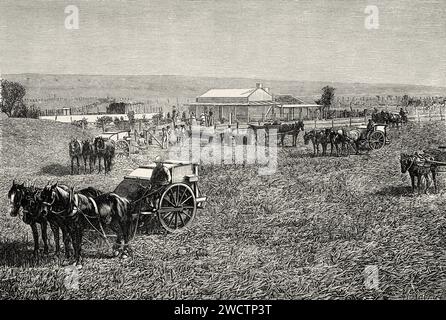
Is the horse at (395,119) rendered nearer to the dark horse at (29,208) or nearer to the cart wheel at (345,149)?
the cart wheel at (345,149)

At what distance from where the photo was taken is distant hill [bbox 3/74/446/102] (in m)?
6.67

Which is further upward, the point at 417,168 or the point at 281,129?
the point at 281,129

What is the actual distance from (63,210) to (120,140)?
6.64 ft

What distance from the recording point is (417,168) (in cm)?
659

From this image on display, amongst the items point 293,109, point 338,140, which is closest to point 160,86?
point 293,109

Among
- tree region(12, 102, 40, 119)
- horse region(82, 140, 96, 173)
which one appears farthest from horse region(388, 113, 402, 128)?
tree region(12, 102, 40, 119)

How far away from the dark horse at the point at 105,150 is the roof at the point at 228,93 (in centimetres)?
157

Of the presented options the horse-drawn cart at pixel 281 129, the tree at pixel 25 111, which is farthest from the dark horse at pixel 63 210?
the horse-drawn cart at pixel 281 129

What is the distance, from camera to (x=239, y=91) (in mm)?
6832

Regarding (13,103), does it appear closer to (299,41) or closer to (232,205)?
(232,205)

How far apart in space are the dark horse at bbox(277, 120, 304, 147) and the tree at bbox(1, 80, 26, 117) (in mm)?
3909

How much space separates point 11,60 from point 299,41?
390cm

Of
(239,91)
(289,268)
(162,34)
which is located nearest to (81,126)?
(162,34)

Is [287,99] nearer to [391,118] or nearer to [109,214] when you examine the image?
[391,118]
